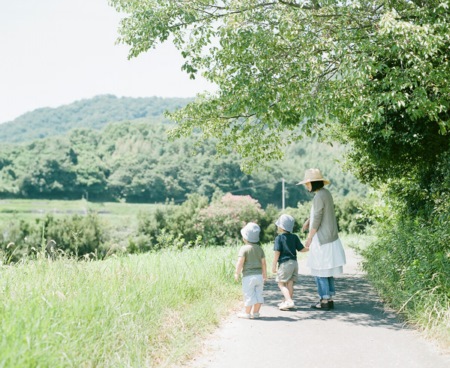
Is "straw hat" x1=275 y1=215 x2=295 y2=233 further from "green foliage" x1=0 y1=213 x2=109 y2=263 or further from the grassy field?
the grassy field

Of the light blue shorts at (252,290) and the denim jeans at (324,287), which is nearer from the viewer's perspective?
the light blue shorts at (252,290)

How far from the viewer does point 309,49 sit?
9914 mm

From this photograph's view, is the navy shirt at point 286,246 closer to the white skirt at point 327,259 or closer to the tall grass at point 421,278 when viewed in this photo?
the white skirt at point 327,259

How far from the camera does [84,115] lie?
160 m

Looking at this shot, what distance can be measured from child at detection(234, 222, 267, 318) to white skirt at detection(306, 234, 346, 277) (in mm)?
942

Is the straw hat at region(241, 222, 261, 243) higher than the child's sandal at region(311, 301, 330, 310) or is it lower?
higher

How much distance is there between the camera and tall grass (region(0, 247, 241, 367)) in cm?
431

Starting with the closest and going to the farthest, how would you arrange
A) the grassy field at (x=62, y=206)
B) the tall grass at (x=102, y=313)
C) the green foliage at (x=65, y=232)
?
1. the tall grass at (x=102, y=313)
2. the green foliage at (x=65, y=232)
3. the grassy field at (x=62, y=206)

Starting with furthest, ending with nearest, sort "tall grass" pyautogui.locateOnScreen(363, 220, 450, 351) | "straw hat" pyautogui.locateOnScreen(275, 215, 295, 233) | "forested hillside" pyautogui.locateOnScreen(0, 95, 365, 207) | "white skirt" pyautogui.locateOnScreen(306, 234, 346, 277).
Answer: "forested hillside" pyautogui.locateOnScreen(0, 95, 365, 207)
"straw hat" pyautogui.locateOnScreen(275, 215, 295, 233)
"white skirt" pyautogui.locateOnScreen(306, 234, 346, 277)
"tall grass" pyautogui.locateOnScreen(363, 220, 450, 351)

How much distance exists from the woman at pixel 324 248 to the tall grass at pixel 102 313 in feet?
4.60

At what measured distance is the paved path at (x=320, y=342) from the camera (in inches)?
207

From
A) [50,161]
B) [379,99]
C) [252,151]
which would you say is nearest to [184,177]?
[50,161]

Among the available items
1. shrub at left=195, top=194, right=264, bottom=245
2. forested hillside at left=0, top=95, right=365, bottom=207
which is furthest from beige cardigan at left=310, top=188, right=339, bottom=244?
forested hillside at left=0, top=95, right=365, bottom=207

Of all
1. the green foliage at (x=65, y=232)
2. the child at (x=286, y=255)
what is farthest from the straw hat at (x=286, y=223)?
the green foliage at (x=65, y=232)
